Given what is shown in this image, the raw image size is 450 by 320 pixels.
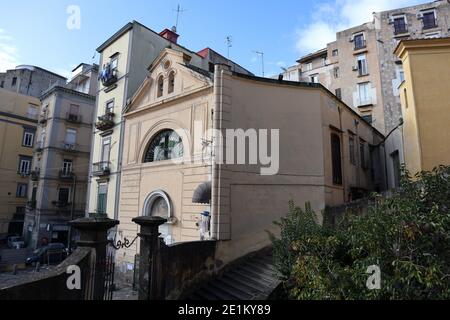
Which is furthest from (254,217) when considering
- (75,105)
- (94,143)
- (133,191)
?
(75,105)

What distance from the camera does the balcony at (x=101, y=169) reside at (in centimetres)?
1865

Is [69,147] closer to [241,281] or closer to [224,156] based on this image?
[224,156]

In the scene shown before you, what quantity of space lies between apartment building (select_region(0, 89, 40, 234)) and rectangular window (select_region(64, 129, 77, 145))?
7.02 meters

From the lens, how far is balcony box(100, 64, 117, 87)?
20172 millimetres

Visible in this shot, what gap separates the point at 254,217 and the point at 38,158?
1041 inches

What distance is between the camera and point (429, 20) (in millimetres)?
28641

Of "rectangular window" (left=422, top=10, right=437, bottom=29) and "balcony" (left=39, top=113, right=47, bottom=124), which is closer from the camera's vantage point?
"rectangular window" (left=422, top=10, right=437, bottom=29)

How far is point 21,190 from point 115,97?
20.8 metres

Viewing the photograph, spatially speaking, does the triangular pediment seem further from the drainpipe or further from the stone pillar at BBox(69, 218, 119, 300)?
the stone pillar at BBox(69, 218, 119, 300)

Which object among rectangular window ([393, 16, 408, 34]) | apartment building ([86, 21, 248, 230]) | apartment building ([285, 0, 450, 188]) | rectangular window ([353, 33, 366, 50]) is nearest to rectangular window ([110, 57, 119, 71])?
apartment building ([86, 21, 248, 230])

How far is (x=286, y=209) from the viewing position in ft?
42.6

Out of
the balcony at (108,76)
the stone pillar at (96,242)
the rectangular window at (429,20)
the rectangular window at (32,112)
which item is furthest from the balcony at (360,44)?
the rectangular window at (32,112)

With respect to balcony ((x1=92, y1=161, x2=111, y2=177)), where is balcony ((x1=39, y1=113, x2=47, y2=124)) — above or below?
above

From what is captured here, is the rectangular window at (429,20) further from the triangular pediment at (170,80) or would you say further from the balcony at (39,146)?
the balcony at (39,146)
